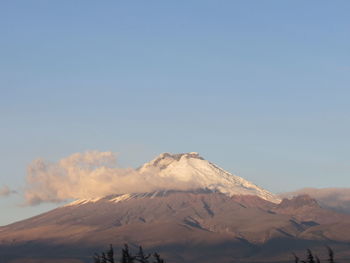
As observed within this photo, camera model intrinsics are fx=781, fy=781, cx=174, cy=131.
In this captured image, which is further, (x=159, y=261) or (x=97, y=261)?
(x=97, y=261)

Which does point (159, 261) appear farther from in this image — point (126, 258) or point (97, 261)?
point (97, 261)

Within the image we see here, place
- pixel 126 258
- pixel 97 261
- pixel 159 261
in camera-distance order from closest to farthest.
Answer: pixel 159 261 → pixel 126 258 → pixel 97 261

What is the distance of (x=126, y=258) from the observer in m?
77.2

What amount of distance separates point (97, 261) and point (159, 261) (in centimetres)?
1898

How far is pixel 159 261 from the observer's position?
67.6 metres

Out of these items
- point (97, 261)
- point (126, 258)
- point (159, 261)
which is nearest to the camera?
point (159, 261)

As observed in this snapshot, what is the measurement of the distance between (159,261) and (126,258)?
34.0 feet

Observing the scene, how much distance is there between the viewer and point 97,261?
84.9 meters

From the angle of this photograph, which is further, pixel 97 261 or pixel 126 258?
pixel 97 261

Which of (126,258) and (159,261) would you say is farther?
(126,258)

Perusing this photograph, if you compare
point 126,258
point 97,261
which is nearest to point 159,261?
point 126,258
